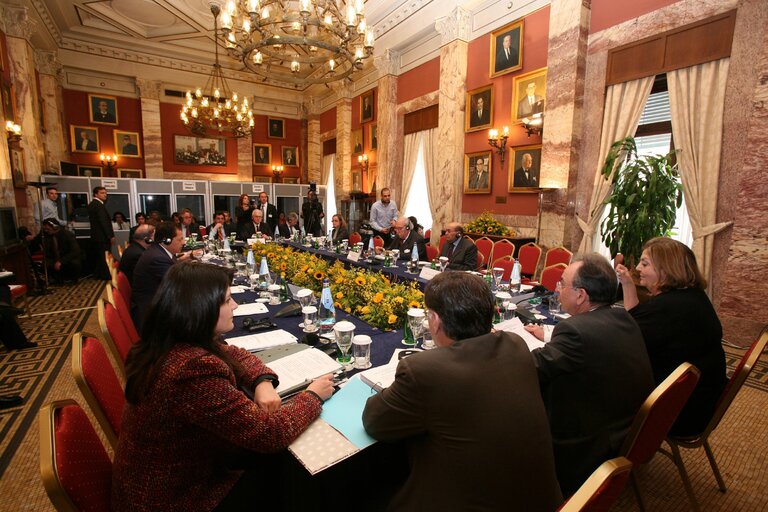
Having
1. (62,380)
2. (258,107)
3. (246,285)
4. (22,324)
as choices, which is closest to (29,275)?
(22,324)

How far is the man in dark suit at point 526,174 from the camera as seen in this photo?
681cm

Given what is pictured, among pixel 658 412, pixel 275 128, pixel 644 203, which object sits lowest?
pixel 658 412

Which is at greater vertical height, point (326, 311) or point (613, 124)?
point (613, 124)

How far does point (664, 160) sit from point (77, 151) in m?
14.1

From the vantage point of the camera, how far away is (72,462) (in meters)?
1.06

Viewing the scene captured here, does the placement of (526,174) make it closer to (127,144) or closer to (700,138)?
(700,138)

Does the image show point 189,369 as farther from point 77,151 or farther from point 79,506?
point 77,151

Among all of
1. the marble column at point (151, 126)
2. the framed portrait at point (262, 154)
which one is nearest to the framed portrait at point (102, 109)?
the marble column at point (151, 126)

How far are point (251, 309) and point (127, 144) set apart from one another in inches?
471

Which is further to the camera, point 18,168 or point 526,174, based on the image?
point 18,168

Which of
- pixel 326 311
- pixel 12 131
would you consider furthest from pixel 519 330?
pixel 12 131

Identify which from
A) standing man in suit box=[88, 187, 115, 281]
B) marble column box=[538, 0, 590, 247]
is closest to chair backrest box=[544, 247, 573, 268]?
marble column box=[538, 0, 590, 247]

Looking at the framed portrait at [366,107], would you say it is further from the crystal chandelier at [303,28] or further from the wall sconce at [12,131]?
the wall sconce at [12,131]

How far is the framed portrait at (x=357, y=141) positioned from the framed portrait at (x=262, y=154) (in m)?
3.77
